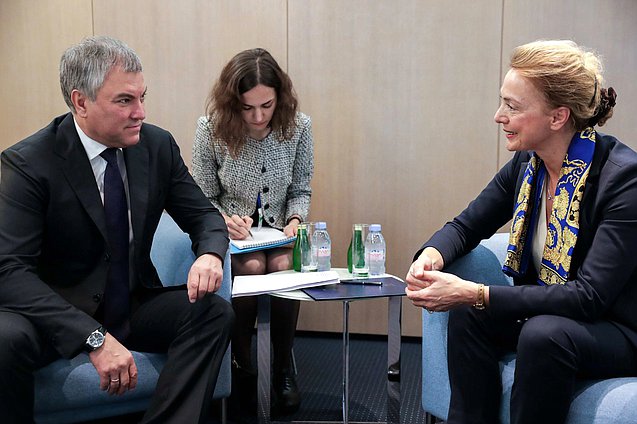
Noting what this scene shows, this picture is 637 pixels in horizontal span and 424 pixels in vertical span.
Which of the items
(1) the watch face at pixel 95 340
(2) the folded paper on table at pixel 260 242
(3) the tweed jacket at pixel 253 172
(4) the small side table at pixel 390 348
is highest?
(3) the tweed jacket at pixel 253 172

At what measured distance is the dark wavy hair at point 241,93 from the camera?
310 cm

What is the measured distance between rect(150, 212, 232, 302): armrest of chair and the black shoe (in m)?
0.64

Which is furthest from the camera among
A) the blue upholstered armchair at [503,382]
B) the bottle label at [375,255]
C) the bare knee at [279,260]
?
the bare knee at [279,260]

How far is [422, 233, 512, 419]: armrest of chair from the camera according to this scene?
2.40 m

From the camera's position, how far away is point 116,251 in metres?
2.40

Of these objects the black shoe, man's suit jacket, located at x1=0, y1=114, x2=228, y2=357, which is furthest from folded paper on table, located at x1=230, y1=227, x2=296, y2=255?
the black shoe

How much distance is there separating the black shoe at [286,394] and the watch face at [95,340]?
3.56 ft

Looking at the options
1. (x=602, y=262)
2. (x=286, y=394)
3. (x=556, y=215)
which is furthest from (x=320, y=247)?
(x=602, y=262)

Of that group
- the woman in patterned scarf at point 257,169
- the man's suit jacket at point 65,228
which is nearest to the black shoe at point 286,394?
the woman in patterned scarf at point 257,169

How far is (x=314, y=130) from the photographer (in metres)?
3.85

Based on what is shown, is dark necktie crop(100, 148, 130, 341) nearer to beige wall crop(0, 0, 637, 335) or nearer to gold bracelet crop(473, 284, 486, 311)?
gold bracelet crop(473, 284, 486, 311)

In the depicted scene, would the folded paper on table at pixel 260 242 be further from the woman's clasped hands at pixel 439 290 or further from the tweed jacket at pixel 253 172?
the woman's clasped hands at pixel 439 290

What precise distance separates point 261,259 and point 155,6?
169 centimetres

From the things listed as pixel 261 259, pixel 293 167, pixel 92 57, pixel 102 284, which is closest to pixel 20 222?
pixel 102 284
